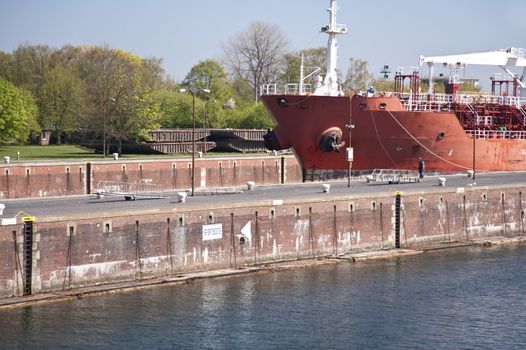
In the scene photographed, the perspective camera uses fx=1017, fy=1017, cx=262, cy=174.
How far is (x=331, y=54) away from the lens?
227 ft

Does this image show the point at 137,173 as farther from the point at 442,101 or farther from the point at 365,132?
the point at 442,101

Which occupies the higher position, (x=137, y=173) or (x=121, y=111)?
(x=121, y=111)

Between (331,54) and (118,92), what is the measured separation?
1150 inches

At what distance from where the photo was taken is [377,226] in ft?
168

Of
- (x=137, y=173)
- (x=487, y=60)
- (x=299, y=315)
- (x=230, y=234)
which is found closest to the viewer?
(x=299, y=315)

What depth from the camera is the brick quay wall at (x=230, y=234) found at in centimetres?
3797

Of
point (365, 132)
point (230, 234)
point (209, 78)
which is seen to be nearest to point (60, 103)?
point (209, 78)

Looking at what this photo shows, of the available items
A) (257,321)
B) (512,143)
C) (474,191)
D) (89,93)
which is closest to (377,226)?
(474,191)

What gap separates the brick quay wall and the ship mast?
48.5 ft

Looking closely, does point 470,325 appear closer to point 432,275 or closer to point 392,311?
point 392,311

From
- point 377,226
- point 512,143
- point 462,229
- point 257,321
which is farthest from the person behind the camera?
point 512,143

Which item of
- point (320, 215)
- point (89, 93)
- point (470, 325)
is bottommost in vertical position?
point (470, 325)

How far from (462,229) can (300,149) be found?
1379 centimetres

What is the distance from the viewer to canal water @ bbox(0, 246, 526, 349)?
34.4 m
